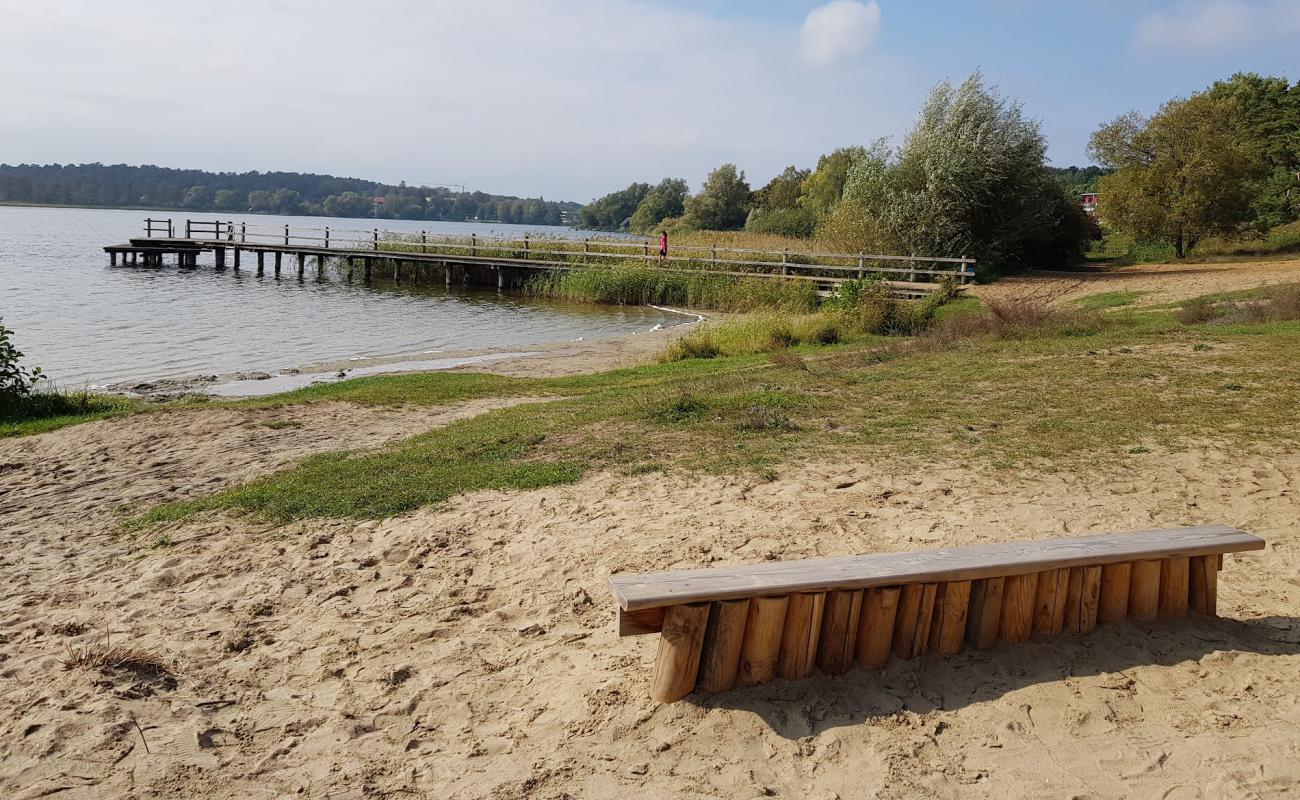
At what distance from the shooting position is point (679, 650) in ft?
13.3

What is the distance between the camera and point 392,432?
10.7m

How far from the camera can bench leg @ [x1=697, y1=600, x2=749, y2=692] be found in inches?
158

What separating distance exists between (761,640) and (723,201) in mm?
81701

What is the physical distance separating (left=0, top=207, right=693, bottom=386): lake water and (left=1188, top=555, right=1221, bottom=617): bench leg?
1808 cm

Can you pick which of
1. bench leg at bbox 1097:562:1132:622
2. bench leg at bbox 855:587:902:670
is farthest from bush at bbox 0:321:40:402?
bench leg at bbox 1097:562:1132:622

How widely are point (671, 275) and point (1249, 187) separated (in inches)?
885

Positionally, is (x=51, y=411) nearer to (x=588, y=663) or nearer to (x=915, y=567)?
(x=588, y=663)

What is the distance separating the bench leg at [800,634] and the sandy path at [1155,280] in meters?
19.9

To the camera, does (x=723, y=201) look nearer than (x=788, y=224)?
No

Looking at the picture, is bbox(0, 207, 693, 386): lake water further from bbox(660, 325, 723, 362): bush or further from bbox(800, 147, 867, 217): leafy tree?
bbox(800, 147, 867, 217): leafy tree

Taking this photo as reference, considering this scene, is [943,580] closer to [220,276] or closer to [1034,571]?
[1034,571]

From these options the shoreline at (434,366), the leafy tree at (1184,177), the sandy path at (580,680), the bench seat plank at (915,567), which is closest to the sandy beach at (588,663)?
the sandy path at (580,680)

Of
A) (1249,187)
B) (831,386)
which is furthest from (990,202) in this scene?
(831,386)

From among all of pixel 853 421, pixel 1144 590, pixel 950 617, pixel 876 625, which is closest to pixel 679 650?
pixel 876 625
